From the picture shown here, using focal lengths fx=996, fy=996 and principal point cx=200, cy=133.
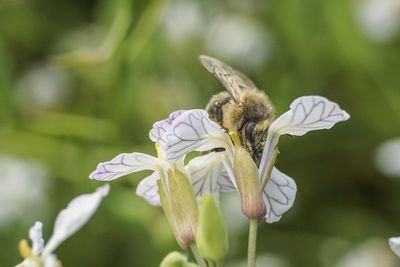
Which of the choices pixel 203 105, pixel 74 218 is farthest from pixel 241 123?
pixel 203 105

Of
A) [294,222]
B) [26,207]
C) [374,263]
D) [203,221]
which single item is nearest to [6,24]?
[26,207]

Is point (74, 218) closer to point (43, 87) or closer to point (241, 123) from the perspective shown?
point (241, 123)

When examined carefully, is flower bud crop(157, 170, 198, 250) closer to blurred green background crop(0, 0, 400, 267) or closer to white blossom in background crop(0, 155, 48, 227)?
blurred green background crop(0, 0, 400, 267)

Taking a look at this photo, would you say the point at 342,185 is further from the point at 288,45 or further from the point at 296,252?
the point at 288,45

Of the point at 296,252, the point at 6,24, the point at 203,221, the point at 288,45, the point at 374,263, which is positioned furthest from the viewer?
the point at 6,24

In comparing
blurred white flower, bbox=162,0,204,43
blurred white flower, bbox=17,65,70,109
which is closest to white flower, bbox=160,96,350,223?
blurred white flower, bbox=162,0,204,43

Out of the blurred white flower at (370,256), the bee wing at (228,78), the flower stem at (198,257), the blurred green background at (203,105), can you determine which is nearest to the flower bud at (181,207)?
the flower stem at (198,257)
